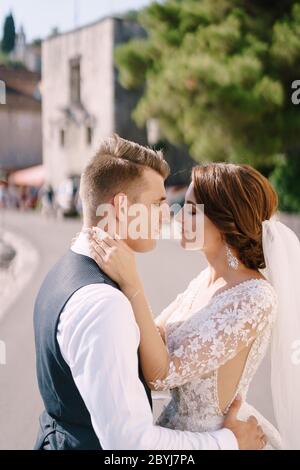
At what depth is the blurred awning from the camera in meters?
34.8

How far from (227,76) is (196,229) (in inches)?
488

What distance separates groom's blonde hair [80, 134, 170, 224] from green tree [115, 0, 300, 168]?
1257 centimetres

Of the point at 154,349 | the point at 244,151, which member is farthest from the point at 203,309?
the point at 244,151

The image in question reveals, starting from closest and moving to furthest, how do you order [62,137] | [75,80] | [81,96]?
[81,96] < [75,80] < [62,137]

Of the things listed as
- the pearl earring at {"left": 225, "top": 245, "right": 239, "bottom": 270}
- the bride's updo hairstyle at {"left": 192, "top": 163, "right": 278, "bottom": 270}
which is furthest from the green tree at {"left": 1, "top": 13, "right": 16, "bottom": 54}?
the pearl earring at {"left": 225, "top": 245, "right": 239, "bottom": 270}

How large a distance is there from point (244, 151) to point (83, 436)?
14.1 m

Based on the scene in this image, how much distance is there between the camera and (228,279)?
2.07 meters

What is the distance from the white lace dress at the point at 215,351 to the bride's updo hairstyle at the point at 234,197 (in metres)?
0.17

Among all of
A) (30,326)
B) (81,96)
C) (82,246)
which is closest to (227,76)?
(30,326)

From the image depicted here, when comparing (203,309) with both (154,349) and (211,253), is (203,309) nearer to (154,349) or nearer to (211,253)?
(211,253)

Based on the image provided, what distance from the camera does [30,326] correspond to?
23.7ft

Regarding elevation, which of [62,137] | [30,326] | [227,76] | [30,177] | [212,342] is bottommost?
[30,177]

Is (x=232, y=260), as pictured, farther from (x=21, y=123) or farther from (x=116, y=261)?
(x=21, y=123)

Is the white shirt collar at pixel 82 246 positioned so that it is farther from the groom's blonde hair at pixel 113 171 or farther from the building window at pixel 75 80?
the building window at pixel 75 80
